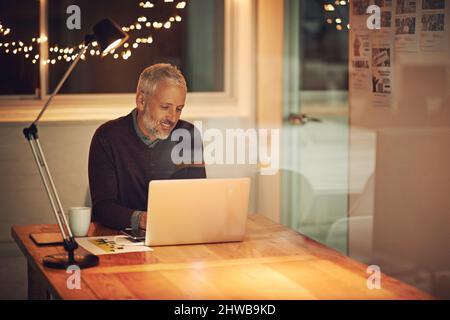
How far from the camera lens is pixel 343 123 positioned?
4680 millimetres

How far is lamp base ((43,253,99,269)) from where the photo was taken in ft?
8.52

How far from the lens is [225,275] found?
8.38 ft

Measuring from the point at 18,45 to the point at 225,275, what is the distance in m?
2.53

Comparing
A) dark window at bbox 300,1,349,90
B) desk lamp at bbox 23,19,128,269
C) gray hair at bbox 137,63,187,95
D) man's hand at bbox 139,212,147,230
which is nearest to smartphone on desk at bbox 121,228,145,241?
man's hand at bbox 139,212,147,230

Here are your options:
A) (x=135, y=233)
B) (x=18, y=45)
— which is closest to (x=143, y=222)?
(x=135, y=233)

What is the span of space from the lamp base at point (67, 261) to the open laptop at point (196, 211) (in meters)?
0.27

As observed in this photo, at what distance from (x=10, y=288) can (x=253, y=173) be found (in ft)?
5.20

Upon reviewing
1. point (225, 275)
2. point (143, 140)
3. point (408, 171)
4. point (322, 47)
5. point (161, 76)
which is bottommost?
point (225, 275)

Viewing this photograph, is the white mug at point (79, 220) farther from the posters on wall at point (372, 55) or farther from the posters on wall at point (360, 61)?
the posters on wall at point (360, 61)

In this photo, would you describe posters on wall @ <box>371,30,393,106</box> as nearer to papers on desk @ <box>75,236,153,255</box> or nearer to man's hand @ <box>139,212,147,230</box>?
man's hand @ <box>139,212,147,230</box>

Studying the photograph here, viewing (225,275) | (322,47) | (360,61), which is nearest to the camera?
(225,275)

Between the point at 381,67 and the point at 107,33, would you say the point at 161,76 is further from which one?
the point at 381,67
